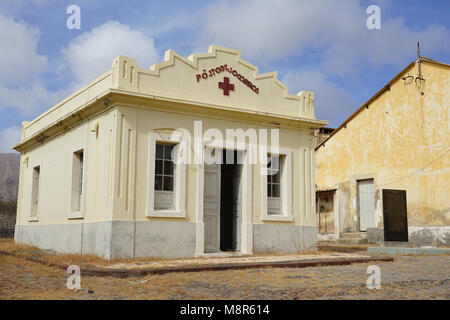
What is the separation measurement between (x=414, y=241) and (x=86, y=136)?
13881 millimetres

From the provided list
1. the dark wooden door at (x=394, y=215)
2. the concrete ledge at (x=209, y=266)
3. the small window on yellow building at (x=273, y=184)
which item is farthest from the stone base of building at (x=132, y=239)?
the dark wooden door at (x=394, y=215)

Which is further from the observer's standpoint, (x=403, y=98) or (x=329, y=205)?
(x=329, y=205)

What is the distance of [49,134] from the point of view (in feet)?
51.5

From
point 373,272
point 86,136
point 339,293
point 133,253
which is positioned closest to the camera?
point 339,293

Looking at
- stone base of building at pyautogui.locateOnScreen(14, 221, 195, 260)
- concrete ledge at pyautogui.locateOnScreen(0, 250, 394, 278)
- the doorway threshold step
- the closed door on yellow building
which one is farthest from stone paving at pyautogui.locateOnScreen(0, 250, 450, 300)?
the closed door on yellow building

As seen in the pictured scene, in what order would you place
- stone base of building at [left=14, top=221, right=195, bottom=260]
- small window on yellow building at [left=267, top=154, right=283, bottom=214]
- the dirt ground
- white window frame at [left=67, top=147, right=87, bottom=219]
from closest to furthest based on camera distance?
the dirt ground → stone base of building at [left=14, top=221, right=195, bottom=260] → white window frame at [left=67, top=147, right=87, bottom=219] → small window on yellow building at [left=267, top=154, right=283, bottom=214]

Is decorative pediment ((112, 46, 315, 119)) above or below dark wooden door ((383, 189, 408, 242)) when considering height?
above

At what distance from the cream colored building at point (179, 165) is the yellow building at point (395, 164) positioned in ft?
16.3

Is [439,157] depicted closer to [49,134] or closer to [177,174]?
[177,174]

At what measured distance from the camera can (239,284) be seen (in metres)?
7.96

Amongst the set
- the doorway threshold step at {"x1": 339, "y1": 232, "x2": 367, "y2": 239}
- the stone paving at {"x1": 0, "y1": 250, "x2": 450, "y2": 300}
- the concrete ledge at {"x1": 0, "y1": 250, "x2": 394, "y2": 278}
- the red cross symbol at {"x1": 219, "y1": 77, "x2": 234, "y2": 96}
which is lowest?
the stone paving at {"x1": 0, "y1": 250, "x2": 450, "y2": 300}

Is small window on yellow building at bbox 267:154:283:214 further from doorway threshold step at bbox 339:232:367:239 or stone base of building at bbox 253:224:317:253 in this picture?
doorway threshold step at bbox 339:232:367:239

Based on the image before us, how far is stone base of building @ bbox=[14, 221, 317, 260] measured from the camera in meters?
11.3
